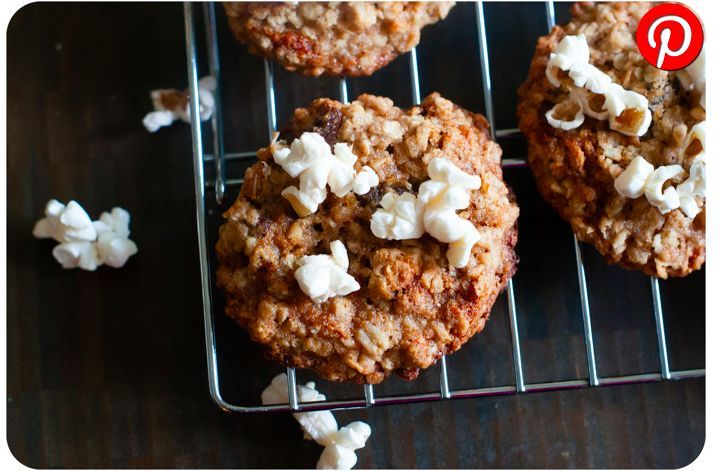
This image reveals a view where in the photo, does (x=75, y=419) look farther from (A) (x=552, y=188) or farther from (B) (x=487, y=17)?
(B) (x=487, y=17)

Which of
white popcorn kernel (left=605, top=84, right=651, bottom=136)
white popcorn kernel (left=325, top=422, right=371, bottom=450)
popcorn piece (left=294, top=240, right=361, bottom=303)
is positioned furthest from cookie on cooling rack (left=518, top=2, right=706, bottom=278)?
white popcorn kernel (left=325, top=422, right=371, bottom=450)

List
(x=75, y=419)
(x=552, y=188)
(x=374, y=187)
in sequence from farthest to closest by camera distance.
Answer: (x=75, y=419) → (x=552, y=188) → (x=374, y=187)

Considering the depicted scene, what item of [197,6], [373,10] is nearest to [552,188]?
[373,10]

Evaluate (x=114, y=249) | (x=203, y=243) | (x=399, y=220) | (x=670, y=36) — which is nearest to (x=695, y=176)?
(x=670, y=36)

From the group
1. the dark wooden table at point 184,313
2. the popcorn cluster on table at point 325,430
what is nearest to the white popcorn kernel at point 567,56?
the dark wooden table at point 184,313

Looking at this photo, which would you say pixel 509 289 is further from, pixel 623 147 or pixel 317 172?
pixel 317 172

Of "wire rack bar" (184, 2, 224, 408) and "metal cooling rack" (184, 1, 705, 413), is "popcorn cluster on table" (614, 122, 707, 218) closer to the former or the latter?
"metal cooling rack" (184, 1, 705, 413)
